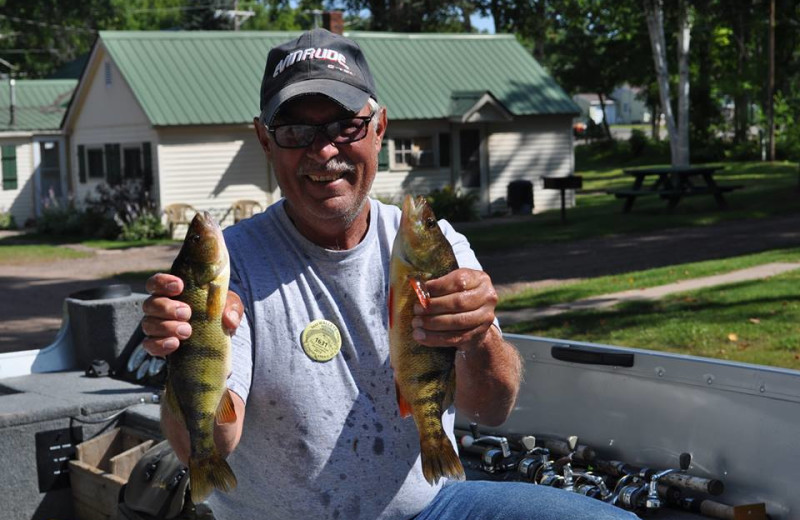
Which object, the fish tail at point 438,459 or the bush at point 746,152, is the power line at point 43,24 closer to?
the bush at point 746,152

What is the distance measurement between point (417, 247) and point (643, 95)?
190 ft

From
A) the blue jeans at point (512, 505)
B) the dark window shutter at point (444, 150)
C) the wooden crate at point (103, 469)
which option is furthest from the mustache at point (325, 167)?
the dark window shutter at point (444, 150)

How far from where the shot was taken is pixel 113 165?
29.0m

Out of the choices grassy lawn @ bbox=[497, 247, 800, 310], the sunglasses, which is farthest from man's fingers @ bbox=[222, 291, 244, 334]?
grassy lawn @ bbox=[497, 247, 800, 310]

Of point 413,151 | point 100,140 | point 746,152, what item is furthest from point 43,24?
point 746,152

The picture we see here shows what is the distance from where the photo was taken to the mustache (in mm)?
2852

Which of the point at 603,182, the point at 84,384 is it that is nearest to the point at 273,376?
the point at 84,384

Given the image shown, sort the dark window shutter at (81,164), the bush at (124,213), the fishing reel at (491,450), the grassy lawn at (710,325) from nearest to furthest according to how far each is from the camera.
→ the fishing reel at (491,450)
the grassy lawn at (710,325)
the bush at (124,213)
the dark window shutter at (81,164)

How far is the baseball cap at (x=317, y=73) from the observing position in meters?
2.87

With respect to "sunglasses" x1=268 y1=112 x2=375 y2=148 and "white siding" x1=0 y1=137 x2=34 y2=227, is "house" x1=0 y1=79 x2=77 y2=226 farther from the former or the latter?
"sunglasses" x1=268 y1=112 x2=375 y2=148

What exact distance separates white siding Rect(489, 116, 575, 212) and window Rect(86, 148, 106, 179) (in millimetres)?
10237

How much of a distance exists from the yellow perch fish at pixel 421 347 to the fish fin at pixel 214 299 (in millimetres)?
359

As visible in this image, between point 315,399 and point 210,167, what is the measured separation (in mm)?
24407

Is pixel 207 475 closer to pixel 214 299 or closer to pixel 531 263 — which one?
pixel 214 299
